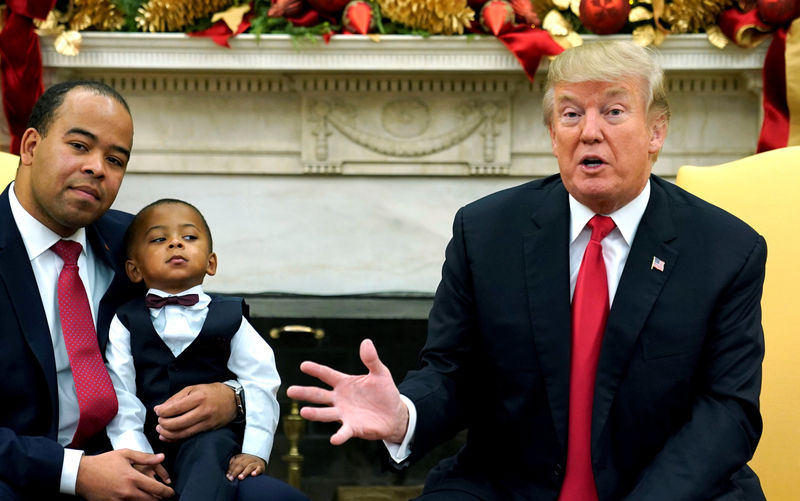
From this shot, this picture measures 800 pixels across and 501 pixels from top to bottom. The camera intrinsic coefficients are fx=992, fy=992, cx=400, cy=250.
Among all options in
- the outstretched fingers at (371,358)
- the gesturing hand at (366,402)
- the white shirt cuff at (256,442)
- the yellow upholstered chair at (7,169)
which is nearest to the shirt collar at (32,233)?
the yellow upholstered chair at (7,169)

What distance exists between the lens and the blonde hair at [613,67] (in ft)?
6.50

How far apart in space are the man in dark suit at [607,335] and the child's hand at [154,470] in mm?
520

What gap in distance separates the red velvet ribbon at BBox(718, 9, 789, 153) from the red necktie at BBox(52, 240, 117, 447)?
253cm

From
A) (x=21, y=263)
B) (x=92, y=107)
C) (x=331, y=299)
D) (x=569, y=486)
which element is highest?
(x=92, y=107)

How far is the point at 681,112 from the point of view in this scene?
3971 mm

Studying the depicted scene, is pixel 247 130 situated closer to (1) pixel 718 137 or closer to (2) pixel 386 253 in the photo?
(2) pixel 386 253

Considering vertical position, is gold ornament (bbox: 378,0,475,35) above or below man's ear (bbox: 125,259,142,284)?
above

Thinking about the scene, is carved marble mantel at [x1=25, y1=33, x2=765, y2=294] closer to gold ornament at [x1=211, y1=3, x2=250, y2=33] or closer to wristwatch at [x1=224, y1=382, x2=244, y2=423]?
gold ornament at [x1=211, y1=3, x2=250, y2=33]

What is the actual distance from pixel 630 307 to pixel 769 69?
203cm

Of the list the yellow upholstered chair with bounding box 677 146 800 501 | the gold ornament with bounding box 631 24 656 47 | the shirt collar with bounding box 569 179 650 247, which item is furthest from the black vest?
the gold ornament with bounding box 631 24 656 47

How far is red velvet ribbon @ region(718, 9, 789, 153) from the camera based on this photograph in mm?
3602

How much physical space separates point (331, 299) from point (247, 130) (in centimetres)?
76

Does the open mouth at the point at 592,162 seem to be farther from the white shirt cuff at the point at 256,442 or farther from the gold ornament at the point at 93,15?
the gold ornament at the point at 93,15

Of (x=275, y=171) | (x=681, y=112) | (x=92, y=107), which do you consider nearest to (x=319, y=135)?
(x=275, y=171)
